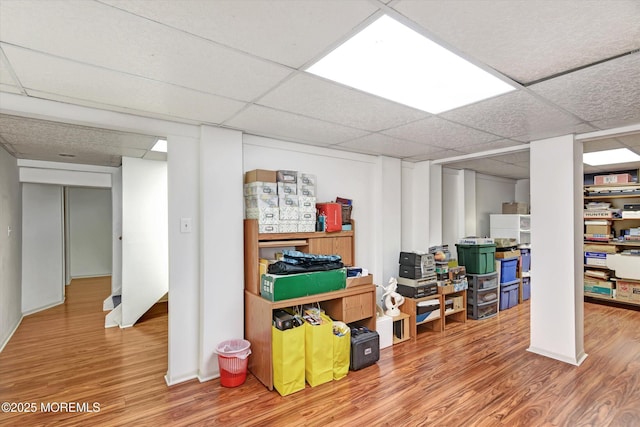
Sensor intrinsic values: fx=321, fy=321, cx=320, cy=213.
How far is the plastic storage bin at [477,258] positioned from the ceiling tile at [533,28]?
322cm

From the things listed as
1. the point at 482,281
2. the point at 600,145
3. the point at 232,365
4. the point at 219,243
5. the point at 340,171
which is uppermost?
the point at 600,145

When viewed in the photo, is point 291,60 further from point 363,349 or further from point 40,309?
point 40,309

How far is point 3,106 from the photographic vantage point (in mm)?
2021

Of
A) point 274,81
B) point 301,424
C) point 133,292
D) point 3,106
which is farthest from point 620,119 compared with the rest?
point 133,292

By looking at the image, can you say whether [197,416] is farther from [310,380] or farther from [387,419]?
[387,419]

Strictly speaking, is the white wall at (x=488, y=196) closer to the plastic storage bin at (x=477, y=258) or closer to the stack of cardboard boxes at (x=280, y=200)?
the plastic storage bin at (x=477, y=258)

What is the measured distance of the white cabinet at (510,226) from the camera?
544 centimetres

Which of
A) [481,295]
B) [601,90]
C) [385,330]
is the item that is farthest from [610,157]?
[385,330]

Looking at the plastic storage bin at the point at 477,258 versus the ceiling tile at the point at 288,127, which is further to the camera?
the plastic storage bin at the point at 477,258

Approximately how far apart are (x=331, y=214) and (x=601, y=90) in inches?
86.3

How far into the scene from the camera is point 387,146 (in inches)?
138

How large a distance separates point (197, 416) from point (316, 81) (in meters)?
2.37

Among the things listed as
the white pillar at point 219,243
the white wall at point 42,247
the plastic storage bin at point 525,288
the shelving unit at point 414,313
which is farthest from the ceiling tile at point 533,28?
the white wall at point 42,247

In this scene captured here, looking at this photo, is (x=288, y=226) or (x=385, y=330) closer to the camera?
(x=288, y=226)
